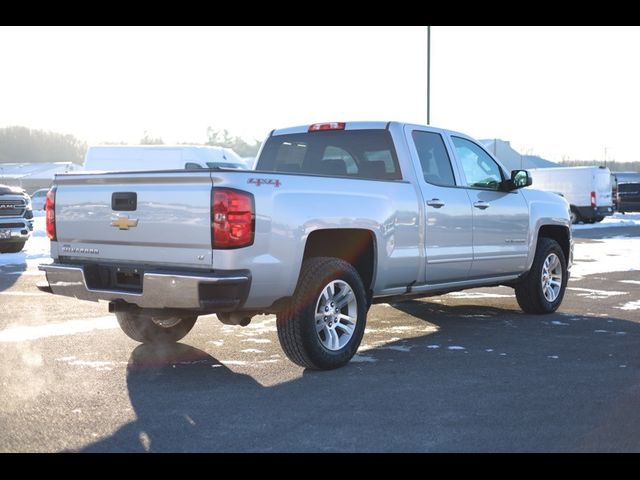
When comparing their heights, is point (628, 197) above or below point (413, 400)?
above

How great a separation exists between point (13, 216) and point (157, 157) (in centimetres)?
734

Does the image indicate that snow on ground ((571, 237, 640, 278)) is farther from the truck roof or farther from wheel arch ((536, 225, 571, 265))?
the truck roof

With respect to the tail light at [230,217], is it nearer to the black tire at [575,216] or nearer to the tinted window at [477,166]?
the tinted window at [477,166]

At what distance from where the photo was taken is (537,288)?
29.0 ft

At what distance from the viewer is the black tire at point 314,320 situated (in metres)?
5.96

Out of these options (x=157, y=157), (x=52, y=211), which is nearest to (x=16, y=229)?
(x=157, y=157)

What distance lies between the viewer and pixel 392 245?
6.78 m

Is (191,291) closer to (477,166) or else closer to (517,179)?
(477,166)

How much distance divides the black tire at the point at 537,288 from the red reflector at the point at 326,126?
2.77 metres

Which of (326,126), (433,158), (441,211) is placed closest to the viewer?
(441,211)

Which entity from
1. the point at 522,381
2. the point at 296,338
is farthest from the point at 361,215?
the point at 522,381

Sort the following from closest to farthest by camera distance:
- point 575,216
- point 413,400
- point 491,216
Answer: point 413,400 < point 491,216 < point 575,216

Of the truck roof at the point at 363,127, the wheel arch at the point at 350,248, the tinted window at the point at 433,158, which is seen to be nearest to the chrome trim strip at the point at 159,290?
the wheel arch at the point at 350,248
